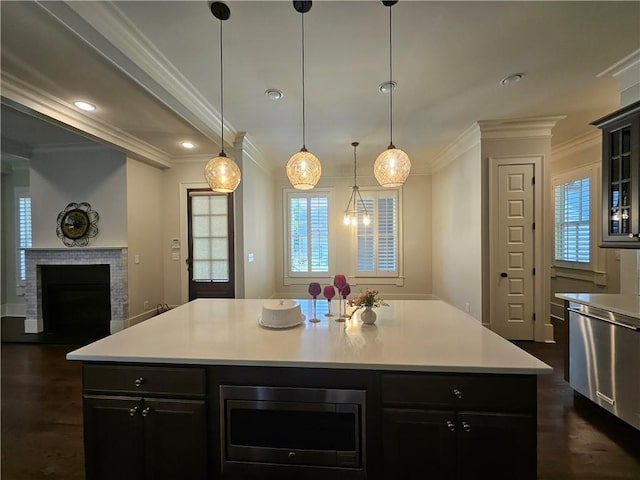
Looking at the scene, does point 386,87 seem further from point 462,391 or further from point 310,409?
point 310,409

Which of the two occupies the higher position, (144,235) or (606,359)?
(144,235)

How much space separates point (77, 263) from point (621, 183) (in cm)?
663

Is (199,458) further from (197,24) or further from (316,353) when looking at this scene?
(197,24)

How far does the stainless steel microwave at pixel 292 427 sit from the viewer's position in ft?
4.15

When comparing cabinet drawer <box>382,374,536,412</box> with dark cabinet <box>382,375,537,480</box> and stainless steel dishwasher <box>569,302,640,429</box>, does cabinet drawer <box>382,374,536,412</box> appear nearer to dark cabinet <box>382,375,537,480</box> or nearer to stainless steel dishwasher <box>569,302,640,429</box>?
dark cabinet <box>382,375,537,480</box>

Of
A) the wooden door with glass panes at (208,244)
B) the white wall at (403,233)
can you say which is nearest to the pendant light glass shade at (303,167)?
the wooden door with glass panes at (208,244)

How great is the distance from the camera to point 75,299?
174 inches

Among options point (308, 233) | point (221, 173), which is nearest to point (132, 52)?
point (221, 173)

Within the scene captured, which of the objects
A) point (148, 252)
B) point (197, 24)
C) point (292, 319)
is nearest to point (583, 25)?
point (197, 24)

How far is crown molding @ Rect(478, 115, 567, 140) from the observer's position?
366 cm

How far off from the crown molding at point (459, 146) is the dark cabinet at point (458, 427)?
368cm

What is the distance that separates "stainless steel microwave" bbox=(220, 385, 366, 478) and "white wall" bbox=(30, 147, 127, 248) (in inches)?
159

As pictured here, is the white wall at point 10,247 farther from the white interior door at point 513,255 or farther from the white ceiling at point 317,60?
the white interior door at point 513,255

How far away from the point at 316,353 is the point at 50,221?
208 inches
